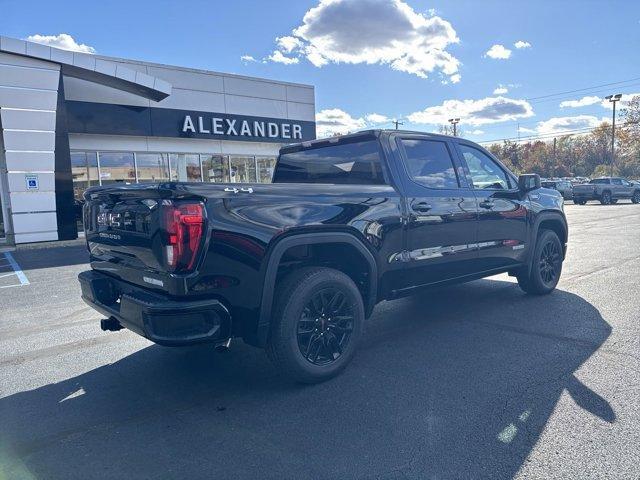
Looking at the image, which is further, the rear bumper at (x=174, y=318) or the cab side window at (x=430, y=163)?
the cab side window at (x=430, y=163)

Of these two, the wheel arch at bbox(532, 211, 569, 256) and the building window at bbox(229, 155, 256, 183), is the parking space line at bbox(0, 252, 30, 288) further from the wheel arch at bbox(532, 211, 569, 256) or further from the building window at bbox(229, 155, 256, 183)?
the building window at bbox(229, 155, 256, 183)

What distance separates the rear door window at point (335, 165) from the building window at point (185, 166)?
13.4m

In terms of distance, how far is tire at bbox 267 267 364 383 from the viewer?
130 inches

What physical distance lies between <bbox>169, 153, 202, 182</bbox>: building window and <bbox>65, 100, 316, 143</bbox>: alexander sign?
858mm

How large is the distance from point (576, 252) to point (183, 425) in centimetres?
907

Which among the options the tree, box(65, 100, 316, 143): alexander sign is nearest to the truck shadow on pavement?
box(65, 100, 316, 143): alexander sign

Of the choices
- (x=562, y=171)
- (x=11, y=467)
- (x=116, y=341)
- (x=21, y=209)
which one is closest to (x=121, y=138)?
(x=21, y=209)

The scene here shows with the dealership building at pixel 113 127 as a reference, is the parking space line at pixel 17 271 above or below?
below

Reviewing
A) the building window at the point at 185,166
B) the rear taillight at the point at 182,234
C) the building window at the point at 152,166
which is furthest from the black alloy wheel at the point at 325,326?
the building window at the point at 185,166

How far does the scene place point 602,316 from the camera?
5008 mm

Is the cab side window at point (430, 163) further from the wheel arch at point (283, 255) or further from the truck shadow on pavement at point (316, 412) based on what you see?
the truck shadow on pavement at point (316, 412)

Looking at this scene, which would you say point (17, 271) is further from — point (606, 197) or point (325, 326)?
point (606, 197)

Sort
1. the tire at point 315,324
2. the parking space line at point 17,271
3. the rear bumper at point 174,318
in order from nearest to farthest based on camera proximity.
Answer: the rear bumper at point 174,318, the tire at point 315,324, the parking space line at point 17,271

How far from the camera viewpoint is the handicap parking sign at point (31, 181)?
43.4 ft
